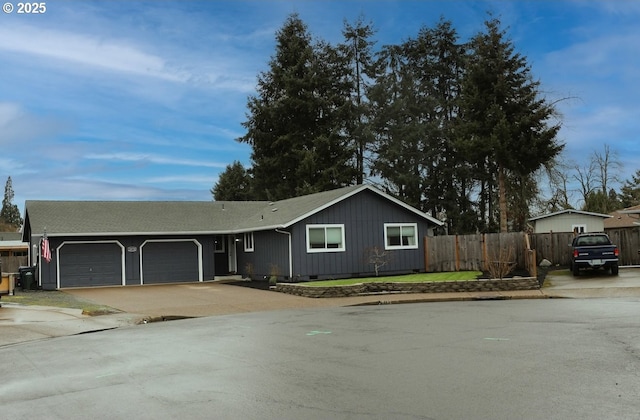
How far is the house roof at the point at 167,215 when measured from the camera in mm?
27047

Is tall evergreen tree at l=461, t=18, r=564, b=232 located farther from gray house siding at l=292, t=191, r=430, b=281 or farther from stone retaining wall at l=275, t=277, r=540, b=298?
stone retaining wall at l=275, t=277, r=540, b=298

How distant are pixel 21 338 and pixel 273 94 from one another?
39706mm

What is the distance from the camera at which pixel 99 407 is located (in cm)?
647

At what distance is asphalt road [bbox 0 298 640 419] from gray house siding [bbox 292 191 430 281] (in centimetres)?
1207

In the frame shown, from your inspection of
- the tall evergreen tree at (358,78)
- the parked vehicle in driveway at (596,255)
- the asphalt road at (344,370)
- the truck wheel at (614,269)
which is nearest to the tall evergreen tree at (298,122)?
the tall evergreen tree at (358,78)

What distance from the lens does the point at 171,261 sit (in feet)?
98.9

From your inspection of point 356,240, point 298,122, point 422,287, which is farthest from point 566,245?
point 298,122

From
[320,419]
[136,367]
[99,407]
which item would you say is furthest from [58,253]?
[320,419]

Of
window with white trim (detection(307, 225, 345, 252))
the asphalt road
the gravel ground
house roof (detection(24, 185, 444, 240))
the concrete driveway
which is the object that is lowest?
the asphalt road

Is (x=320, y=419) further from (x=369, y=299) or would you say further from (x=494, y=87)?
(x=494, y=87)

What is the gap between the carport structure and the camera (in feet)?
90.4

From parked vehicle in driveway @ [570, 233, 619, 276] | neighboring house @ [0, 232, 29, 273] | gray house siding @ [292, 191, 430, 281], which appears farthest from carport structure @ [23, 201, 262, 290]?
parked vehicle in driveway @ [570, 233, 619, 276]

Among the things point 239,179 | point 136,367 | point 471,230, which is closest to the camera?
point 136,367

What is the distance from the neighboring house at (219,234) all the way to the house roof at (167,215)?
0.05m
